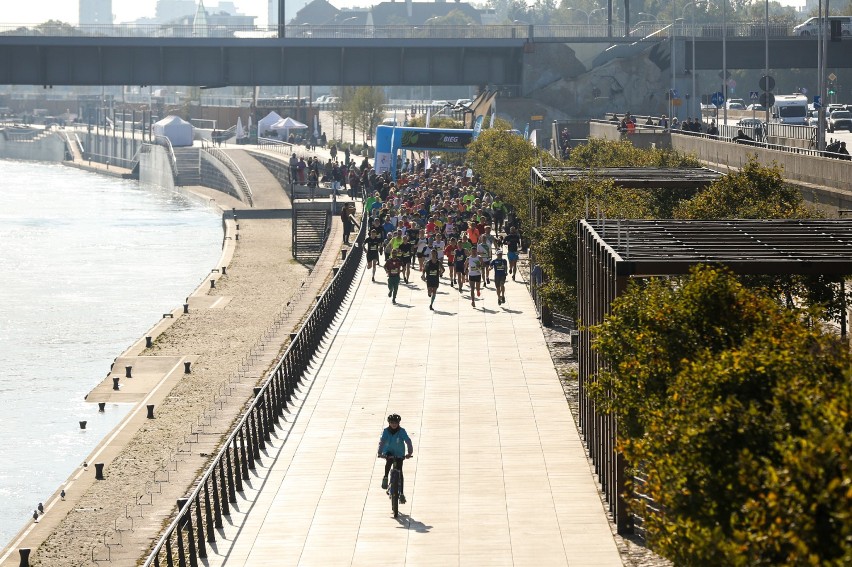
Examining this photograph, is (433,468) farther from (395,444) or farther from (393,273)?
(393,273)

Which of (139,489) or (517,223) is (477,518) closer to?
(139,489)

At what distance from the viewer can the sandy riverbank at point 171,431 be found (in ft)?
61.7

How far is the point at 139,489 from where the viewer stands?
22297mm

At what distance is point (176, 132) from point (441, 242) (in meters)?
101

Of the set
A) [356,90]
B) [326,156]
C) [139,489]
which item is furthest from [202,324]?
[356,90]

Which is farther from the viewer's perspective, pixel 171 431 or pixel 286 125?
pixel 286 125

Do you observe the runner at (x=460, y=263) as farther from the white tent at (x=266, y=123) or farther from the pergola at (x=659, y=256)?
the white tent at (x=266, y=123)

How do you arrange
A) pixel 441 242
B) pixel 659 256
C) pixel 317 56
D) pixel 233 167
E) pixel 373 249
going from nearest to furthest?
pixel 659 256 < pixel 441 242 < pixel 373 249 < pixel 317 56 < pixel 233 167

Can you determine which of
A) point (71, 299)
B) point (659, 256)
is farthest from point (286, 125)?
point (659, 256)

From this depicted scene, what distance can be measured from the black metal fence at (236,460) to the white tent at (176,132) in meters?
106

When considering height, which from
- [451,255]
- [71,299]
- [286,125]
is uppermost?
[286,125]

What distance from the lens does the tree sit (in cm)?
776

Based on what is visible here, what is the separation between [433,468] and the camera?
1906 centimetres

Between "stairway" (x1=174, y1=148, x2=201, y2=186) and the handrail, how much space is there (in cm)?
313
